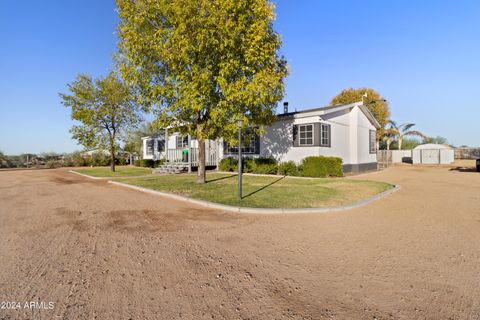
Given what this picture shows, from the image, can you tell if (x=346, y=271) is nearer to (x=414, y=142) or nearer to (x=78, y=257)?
(x=78, y=257)

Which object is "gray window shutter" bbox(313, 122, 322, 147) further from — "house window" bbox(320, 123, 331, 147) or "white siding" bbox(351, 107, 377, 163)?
"white siding" bbox(351, 107, 377, 163)

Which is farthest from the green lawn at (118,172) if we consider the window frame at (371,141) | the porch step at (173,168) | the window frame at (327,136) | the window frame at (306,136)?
the window frame at (371,141)

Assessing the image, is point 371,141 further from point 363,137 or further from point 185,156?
point 185,156

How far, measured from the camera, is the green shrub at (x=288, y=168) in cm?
1397

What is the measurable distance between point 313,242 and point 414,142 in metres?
53.3

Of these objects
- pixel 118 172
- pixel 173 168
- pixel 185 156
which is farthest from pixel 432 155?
pixel 118 172

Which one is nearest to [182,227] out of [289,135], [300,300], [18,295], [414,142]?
[18,295]

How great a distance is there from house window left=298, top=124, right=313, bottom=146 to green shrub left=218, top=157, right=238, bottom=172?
195 inches

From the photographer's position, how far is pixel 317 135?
1373 centimetres

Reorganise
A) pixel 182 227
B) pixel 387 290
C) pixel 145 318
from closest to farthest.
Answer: pixel 145 318 < pixel 387 290 < pixel 182 227

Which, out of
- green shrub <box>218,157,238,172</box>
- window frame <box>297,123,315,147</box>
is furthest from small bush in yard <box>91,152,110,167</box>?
window frame <box>297,123,315,147</box>

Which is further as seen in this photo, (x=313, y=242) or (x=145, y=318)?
(x=313, y=242)

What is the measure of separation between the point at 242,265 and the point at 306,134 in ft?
40.2

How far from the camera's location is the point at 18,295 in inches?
99.0
